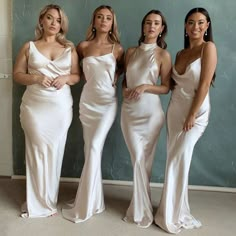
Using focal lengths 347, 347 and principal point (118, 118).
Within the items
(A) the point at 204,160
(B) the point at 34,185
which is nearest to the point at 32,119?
(B) the point at 34,185

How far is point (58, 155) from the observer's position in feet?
9.05

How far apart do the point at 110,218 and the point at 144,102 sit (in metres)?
0.94

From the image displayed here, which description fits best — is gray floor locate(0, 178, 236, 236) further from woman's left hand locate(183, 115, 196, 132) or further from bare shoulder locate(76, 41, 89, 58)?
bare shoulder locate(76, 41, 89, 58)

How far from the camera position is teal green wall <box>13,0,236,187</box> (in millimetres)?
3051

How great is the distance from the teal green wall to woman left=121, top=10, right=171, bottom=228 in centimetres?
55

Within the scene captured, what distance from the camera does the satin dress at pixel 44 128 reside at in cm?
259

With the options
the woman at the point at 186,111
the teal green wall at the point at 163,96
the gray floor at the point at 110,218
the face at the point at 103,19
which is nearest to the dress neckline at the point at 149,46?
the woman at the point at 186,111

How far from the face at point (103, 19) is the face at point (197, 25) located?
58 cm

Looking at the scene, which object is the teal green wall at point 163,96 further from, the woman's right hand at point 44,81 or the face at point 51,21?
the woman's right hand at point 44,81

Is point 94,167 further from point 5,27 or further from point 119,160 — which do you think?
point 5,27

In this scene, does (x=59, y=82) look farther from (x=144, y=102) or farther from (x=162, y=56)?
(x=162, y=56)

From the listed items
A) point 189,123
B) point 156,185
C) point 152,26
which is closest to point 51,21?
point 152,26

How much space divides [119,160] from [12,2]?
175 cm

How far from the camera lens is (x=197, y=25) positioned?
7.74 feet
